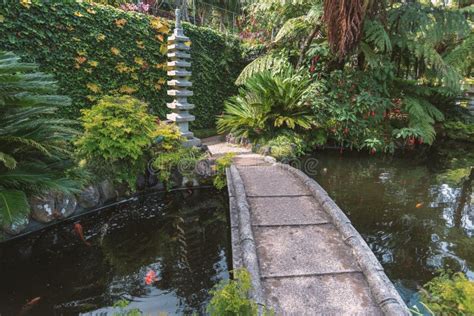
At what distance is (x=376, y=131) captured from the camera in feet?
22.6

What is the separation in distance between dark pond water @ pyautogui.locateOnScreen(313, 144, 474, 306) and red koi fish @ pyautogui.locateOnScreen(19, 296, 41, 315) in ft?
9.29

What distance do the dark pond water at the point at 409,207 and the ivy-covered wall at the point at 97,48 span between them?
3.54 m

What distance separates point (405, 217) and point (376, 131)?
131 inches

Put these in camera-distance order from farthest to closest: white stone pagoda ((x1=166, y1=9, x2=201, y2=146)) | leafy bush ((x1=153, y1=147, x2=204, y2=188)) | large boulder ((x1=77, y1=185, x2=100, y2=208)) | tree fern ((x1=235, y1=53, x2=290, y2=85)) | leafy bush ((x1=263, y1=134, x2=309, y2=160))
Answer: tree fern ((x1=235, y1=53, x2=290, y2=85))
leafy bush ((x1=263, y1=134, x2=309, y2=160))
white stone pagoda ((x1=166, y1=9, x2=201, y2=146))
leafy bush ((x1=153, y1=147, x2=204, y2=188))
large boulder ((x1=77, y1=185, x2=100, y2=208))

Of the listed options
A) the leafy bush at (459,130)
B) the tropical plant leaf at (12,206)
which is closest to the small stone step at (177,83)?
the tropical plant leaf at (12,206)

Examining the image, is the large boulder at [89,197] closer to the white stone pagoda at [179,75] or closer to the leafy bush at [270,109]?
the white stone pagoda at [179,75]

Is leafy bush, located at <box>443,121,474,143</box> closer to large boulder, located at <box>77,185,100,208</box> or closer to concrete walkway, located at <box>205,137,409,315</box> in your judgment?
concrete walkway, located at <box>205,137,409,315</box>

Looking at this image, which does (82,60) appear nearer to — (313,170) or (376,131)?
(313,170)

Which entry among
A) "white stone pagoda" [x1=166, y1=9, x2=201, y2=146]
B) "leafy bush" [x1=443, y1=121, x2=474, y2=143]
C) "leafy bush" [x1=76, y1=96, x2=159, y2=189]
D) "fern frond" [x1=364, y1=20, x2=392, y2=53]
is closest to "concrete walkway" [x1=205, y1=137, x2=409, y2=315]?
"leafy bush" [x1=76, y1=96, x2=159, y2=189]

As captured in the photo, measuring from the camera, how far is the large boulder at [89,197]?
3795 mm

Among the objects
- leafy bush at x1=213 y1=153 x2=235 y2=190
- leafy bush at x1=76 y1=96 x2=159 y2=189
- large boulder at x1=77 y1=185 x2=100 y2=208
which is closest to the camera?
large boulder at x1=77 y1=185 x2=100 y2=208

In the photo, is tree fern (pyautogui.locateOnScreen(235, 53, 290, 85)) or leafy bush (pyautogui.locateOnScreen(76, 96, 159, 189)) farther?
tree fern (pyautogui.locateOnScreen(235, 53, 290, 85))

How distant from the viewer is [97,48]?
5219mm

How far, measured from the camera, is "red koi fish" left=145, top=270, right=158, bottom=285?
2636mm
